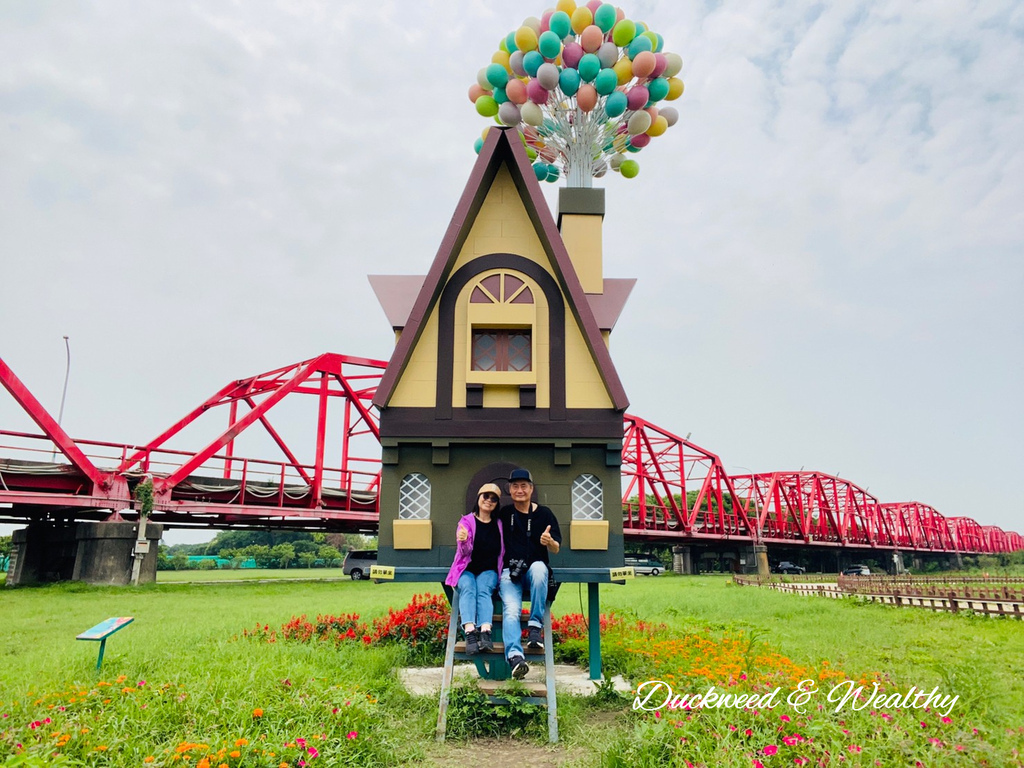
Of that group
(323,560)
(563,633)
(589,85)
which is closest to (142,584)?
(563,633)

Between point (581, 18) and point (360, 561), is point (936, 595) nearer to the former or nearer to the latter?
point (581, 18)

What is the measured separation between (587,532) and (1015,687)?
16.5ft

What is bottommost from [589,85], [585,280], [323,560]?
[323,560]

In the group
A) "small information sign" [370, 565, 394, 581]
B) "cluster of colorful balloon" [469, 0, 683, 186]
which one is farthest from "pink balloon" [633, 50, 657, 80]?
"small information sign" [370, 565, 394, 581]

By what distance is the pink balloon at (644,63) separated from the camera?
11.0m

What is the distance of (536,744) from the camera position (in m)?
5.66

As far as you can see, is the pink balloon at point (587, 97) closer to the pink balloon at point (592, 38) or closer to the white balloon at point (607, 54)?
the white balloon at point (607, 54)

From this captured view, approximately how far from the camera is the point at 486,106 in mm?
11883

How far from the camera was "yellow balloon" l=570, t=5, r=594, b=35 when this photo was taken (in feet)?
36.4

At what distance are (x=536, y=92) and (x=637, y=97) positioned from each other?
180 cm

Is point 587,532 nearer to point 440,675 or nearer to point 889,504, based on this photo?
point 440,675

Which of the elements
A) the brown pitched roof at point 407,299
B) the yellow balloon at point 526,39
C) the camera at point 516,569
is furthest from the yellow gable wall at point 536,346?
the yellow balloon at point 526,39

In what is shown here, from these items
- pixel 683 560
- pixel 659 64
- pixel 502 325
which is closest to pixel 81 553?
pixel 502 325

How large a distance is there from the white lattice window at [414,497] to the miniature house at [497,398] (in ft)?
0.04
